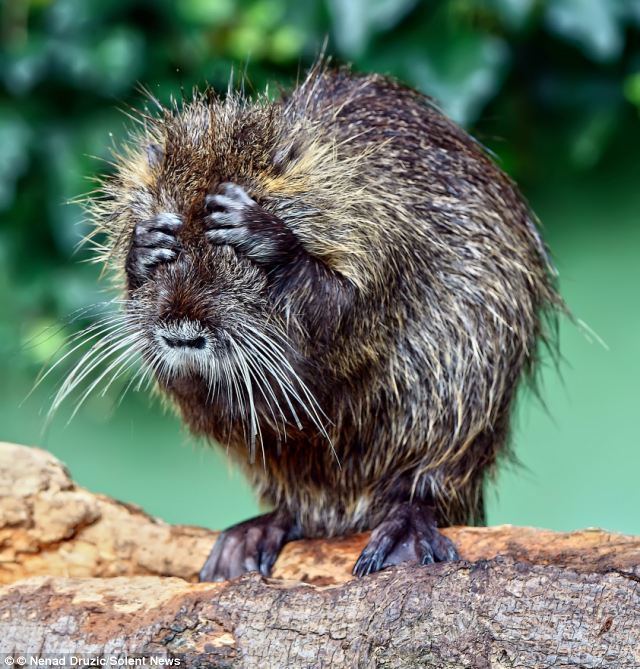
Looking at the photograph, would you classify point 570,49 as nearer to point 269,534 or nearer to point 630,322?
point 630,322

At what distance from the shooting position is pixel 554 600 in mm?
1664

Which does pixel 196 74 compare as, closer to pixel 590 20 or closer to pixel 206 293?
pixel 590 20

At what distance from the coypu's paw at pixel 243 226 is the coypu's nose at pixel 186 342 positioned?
7.2 inches

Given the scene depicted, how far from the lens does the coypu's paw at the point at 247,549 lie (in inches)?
88.1

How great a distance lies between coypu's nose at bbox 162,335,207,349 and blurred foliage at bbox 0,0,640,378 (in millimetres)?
1510

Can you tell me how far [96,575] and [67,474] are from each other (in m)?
0.22

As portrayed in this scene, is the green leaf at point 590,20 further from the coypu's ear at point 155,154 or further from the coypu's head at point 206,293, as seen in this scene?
the coypu's ear at point 155,154

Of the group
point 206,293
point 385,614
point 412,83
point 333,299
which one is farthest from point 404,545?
point 412,83

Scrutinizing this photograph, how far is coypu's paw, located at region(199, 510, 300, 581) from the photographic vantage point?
224 centimetres

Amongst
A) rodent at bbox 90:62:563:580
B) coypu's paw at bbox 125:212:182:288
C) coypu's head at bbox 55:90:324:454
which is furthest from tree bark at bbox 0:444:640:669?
coypu's paw at bbox 125:212:182:288

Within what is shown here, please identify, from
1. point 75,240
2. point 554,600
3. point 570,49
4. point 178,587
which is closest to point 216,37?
point 75,240

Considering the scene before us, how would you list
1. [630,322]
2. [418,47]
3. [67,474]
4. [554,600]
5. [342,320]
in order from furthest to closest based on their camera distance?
[630,322], [418,47], [67,474], [342,320], [554,600]

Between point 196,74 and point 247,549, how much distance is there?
6.30ft

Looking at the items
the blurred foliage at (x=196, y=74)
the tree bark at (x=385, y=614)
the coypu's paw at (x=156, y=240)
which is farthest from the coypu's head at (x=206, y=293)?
the blurred foliage at (x=196, y=74)
